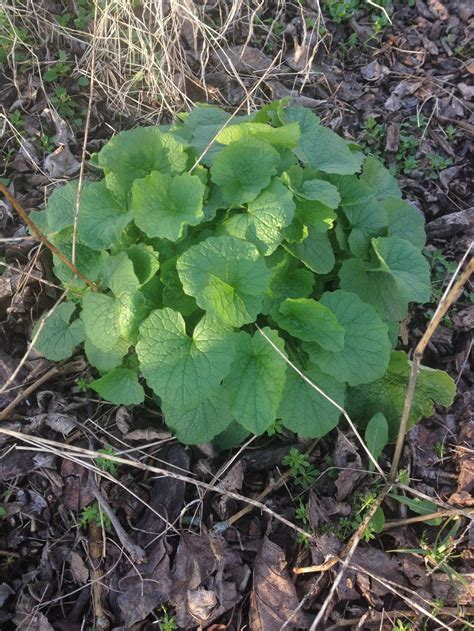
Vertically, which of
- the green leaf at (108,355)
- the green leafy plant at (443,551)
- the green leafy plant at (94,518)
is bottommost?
the green leafy plant at (94,518)

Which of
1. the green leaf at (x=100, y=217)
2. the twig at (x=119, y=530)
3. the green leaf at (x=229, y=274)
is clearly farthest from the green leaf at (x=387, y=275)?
the twig at (x=119, y=530)

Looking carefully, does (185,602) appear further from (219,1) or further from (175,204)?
(219,1)

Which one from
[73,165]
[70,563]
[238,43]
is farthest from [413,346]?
[238,43]

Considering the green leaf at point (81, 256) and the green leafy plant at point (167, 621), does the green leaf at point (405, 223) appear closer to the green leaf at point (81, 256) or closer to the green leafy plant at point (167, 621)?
the green leaf at point (81, 256)

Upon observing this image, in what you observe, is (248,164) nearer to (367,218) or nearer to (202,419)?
(367,218)

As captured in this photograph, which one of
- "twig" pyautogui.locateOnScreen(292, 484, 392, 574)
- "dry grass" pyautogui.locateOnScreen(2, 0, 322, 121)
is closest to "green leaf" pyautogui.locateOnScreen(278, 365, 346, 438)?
"twig" pyautogui.locateOnScreen(292, 484, 392, 574)

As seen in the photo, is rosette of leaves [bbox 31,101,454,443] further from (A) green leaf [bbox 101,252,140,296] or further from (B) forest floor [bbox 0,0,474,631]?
(B) forest floor [bbox 0,0,474,631]

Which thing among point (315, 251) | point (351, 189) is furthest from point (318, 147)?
point (315, 251)
